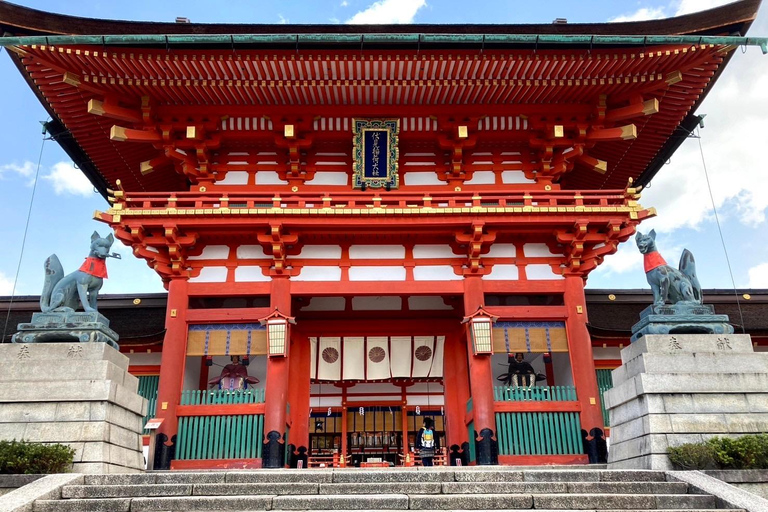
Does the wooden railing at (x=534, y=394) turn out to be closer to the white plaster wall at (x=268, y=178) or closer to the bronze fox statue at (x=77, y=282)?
the white plaster wall at (x=268, y=178)

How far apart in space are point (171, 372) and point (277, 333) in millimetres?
2253

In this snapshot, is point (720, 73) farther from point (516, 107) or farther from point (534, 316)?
point (534, 316)

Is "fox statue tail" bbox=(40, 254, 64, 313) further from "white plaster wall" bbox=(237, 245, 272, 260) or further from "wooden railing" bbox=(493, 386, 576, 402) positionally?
"wooden railing" bbox=(493, 386, 576, 402)

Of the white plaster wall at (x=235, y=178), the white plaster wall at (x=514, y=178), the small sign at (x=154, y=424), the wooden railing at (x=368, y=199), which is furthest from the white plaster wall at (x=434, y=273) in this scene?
the small sign at (x=154, y=424)


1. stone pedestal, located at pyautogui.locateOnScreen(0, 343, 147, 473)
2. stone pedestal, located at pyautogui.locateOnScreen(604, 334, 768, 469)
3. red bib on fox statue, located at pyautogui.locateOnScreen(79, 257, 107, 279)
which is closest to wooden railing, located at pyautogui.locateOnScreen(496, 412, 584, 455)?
stone pedestal, located at pyautogui.locateOnScreen(604, 334, 768, 469)

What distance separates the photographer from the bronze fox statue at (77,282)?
9680 millimetres

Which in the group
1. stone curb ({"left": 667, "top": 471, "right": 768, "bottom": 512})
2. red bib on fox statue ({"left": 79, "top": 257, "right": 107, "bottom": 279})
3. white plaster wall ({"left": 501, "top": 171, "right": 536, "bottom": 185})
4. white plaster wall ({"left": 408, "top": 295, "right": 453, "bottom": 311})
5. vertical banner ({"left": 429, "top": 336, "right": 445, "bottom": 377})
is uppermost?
white plaster wall ({"left": 501, "top": 171, "right": 536, "bottom": 185})

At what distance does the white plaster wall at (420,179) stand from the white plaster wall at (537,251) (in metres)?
2.52

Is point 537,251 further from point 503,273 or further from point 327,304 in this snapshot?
point 327,304

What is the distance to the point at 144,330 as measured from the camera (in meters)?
15.2

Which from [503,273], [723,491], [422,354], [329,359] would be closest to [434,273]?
[503,273]

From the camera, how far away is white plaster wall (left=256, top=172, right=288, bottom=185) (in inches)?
564

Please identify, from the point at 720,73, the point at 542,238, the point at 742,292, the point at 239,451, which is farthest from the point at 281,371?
the point at 742,292

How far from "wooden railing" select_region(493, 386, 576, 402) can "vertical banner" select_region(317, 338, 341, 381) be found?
434cm
